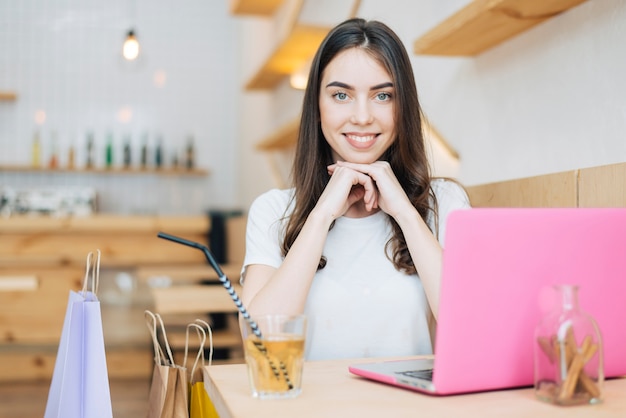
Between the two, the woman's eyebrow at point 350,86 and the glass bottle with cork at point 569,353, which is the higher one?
the woman's eyebrow at point 350,86

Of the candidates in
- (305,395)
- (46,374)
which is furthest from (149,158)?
(305,395)

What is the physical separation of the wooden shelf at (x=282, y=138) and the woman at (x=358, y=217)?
154 cm

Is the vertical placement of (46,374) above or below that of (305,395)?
below

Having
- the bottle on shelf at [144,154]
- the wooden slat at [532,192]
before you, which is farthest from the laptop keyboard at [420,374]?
the bottle on shelf at [144,154]

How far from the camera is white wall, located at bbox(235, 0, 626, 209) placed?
147 cm

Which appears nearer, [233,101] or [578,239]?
[578,239]

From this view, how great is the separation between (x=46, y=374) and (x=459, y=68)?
315cm

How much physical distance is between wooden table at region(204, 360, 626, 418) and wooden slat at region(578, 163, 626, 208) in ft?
1.39

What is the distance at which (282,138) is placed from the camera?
368 cm

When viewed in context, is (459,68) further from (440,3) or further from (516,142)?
(516,142)

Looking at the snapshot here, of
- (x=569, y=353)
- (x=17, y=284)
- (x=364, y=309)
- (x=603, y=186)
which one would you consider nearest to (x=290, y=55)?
Answer: (x=17, y=284)

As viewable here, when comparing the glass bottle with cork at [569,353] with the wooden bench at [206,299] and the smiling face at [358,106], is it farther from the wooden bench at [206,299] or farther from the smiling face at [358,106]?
the wooden bench at [206,299]

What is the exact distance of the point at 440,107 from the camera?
227 cm

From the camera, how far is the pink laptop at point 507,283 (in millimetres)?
852
